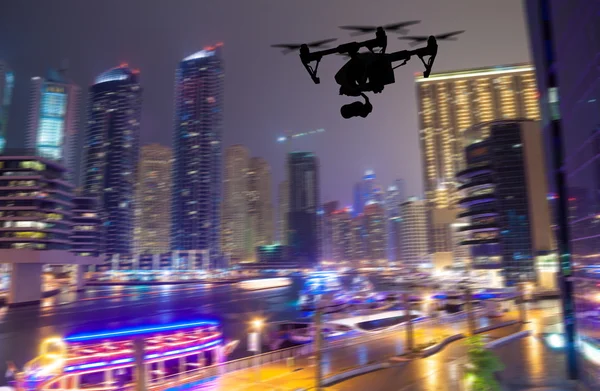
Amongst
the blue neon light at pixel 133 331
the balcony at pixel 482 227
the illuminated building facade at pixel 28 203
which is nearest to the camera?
the blue neon light at pixel 133 331

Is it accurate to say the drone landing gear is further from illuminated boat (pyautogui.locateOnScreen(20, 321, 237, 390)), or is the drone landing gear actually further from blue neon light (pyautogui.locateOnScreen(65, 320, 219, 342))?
blue neon light (pyautogui.locateOnScreen(65, 320, 219, 342))

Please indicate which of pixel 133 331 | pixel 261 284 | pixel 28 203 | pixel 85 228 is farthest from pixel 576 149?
pixel 85 228

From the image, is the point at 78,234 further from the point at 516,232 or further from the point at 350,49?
the point at 350,49

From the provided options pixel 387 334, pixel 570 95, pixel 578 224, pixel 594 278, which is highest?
pixel 570 95

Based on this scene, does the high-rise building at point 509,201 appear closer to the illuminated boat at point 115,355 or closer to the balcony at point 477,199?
the balcony at point 477,199

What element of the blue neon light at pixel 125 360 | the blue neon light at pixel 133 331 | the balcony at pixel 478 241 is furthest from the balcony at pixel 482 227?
the blue neon light at pixel 125 360

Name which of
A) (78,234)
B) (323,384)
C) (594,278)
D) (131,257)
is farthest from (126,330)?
(131,257)
